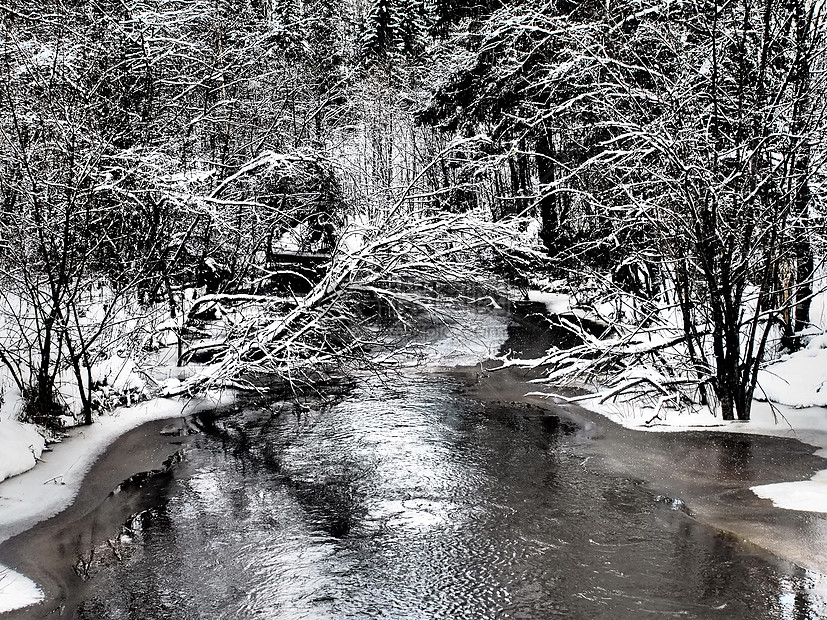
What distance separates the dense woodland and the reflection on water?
220cm

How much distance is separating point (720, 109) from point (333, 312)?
6.65 metres

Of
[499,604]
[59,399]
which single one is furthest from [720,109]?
[59,399]

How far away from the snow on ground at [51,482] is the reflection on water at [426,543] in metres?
0.61

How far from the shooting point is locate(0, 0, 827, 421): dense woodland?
8016 mm

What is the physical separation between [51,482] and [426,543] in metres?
→ 4.03

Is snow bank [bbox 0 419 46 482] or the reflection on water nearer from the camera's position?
the reflection on water

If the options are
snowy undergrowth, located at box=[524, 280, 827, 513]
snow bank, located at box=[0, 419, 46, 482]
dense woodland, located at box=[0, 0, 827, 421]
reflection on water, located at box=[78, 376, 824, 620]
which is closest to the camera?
reflection on water, located at box=[78, 376, 824, 620]

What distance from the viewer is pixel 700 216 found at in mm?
8125

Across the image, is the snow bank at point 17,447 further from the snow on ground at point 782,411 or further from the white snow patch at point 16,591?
the snow on ground at point 782,411

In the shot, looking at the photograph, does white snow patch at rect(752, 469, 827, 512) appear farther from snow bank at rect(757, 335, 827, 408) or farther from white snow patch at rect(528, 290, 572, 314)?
white snow patch at rect(528, 290, 572, 314)

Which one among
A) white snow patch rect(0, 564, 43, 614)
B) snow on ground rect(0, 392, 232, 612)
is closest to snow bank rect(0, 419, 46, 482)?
snow on ground rect(0, 392, 232, 612)

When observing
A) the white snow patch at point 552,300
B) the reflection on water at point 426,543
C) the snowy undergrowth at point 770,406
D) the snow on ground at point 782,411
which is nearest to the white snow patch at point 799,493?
the snowy undergrowth at point 770,406

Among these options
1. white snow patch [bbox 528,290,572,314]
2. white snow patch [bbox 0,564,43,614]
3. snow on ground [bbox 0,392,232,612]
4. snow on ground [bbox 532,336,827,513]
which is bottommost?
white snow patch [bbox 0,564,43,614]

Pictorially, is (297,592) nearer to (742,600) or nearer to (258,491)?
(258,491)
